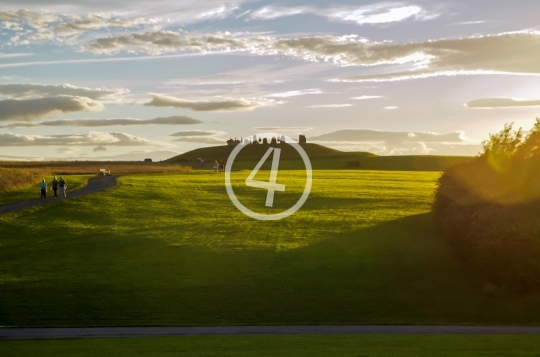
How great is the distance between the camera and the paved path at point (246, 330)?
90.0ft

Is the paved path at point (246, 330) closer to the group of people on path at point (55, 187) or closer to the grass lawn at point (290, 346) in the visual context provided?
the grass lawn at point (290, 346)

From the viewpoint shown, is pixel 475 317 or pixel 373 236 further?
pixel 373 236

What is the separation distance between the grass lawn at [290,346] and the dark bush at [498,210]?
11.2 meters

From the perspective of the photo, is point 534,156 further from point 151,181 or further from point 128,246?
point 151,181

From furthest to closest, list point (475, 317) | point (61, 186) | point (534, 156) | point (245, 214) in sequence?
point (61, 186) < point (245, 214) < point (534, 156) < point (475, 317)

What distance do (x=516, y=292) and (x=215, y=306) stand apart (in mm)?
17267

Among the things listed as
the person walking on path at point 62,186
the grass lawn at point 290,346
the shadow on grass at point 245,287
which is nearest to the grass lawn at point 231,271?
the shadow on grass at point 245,287

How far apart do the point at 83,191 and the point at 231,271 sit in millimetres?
37708

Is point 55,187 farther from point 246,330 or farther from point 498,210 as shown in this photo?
point 498,210

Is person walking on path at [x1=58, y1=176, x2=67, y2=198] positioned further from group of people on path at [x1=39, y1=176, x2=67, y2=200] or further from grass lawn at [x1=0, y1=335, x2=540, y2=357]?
grass lawn at [x1=0, y1=335, x2=540, y2=357]

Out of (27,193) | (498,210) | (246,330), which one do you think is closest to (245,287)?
(246,330)

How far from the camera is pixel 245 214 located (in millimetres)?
59156

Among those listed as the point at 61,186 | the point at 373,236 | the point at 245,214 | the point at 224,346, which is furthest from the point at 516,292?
the point at 61,186

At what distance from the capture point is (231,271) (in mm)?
38531
